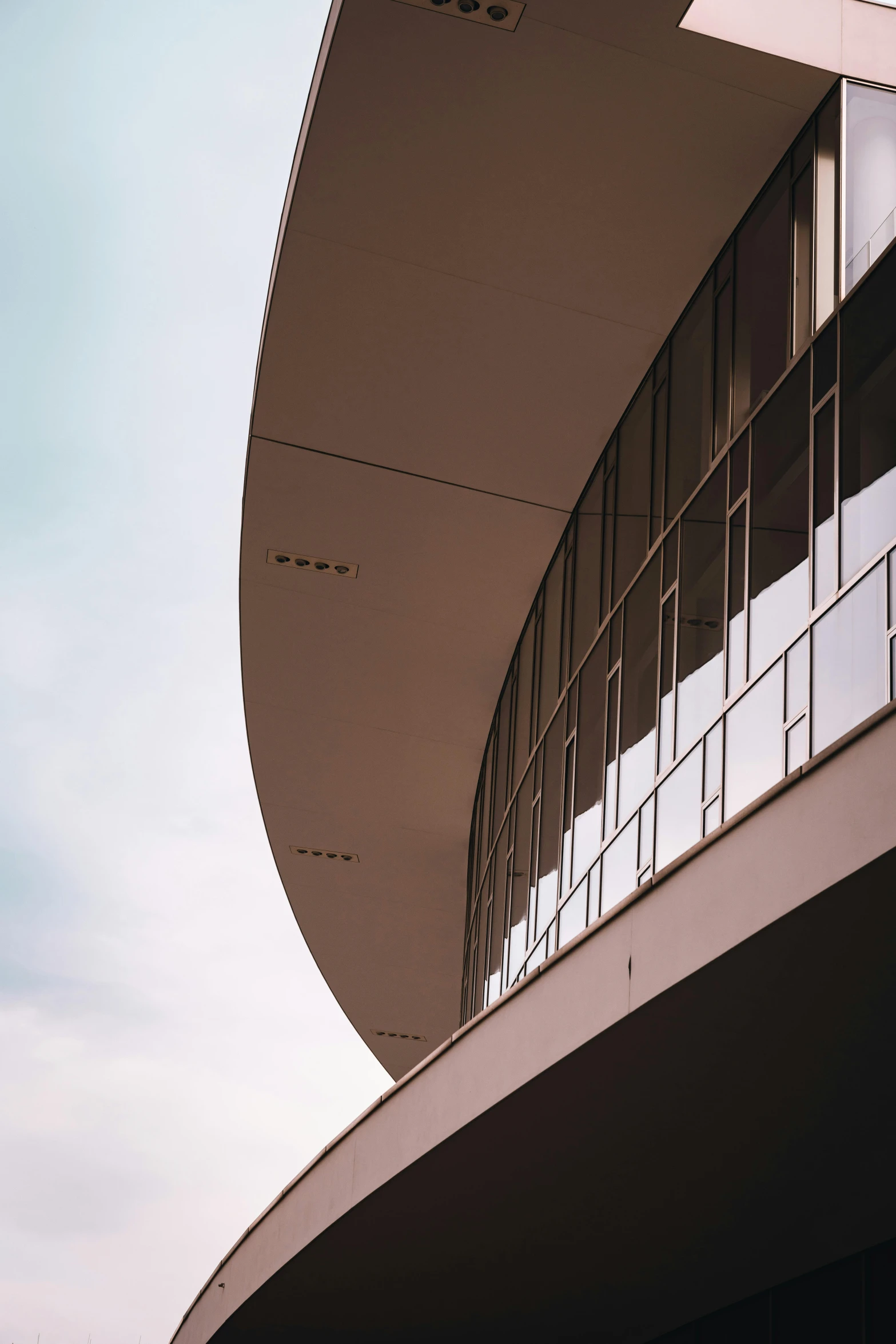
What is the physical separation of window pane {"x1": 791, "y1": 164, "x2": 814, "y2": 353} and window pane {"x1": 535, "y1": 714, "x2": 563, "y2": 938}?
5.74 meters

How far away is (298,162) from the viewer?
35.1 ft

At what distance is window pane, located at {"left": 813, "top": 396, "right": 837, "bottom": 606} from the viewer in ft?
26.8

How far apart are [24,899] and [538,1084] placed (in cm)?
8961

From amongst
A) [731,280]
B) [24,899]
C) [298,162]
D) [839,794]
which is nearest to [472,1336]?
[839,794]

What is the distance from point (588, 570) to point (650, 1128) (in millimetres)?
6675

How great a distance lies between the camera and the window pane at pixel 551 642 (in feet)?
48.6

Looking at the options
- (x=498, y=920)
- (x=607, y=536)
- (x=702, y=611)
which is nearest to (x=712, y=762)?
(x=702, y=611)

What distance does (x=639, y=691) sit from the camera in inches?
464

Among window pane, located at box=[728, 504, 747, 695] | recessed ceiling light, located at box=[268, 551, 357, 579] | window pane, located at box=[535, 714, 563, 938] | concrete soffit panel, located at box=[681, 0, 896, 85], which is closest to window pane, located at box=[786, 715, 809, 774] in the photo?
window pane, located at box=[728, 504, 747, 695]

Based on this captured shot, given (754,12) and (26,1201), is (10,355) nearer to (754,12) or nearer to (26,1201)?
(26,1201)

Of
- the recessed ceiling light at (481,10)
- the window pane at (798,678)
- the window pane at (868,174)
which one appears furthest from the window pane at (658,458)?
the recessed ceiling light at (481,10)

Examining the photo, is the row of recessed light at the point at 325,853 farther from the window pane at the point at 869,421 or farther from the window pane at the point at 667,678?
the window pane at the point at 869,421

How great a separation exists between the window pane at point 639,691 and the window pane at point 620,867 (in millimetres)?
199

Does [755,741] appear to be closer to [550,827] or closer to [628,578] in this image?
[628,578]
